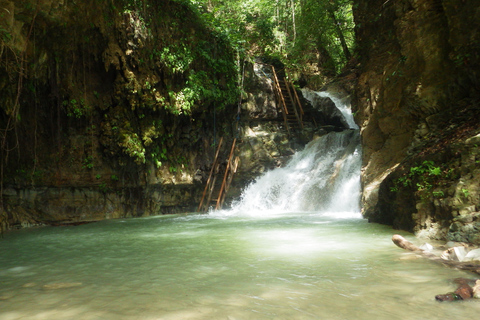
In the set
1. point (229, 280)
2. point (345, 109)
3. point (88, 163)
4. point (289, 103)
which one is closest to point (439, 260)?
point (229, 280)

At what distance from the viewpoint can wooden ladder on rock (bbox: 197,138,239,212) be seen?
13.9 meters

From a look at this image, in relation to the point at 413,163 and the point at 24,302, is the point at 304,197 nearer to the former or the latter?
the point at 413,163

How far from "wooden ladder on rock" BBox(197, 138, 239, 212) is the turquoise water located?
7448 mm

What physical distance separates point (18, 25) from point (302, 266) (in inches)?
300

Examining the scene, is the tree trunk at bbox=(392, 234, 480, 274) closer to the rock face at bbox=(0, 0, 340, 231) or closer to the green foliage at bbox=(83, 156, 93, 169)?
the rock face at bbox=(0, 0, 340, 231)

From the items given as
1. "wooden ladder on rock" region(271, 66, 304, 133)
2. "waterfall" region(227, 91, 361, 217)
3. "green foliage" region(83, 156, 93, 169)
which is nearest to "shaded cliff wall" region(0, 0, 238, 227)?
"green foliage" region(83, 156, 93, 169)

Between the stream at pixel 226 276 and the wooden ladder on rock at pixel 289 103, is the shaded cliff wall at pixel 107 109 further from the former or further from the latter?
the wooden ladder on rock at pixel 289 103

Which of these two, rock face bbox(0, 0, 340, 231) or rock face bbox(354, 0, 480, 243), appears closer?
rock face bbox(354, 0, 480, 243)

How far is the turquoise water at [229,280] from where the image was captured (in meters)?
2.75

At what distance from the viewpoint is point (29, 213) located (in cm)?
1003

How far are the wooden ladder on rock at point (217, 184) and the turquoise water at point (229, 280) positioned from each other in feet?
24.4

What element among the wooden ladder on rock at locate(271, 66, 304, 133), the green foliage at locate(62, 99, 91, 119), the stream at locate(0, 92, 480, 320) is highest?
the wooden ladder on rock at locate(271, 66, 304, 133)

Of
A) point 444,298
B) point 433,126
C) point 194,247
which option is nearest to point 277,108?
point 433,126

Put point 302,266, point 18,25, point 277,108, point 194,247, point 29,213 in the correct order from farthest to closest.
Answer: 1. point 277,108
2. point 29,213
3. point 18,25
4. point 194,247
5. point 302,266
